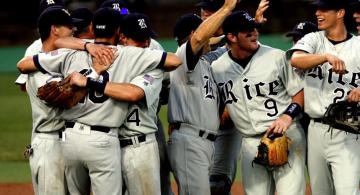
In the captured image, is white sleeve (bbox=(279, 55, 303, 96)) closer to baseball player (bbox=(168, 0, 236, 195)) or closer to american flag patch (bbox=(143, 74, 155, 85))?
baseball player (bbox=(168, 0, 236, 195))

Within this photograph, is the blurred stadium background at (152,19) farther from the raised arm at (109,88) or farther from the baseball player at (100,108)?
the raised arm at (109,88)

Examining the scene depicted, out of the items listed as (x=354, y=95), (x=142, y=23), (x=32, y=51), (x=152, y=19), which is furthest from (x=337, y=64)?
(x=152, y=19)

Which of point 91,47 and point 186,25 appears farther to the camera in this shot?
point 186,25

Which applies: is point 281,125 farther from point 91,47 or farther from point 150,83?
point 91,47

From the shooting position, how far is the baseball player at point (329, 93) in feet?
24.5

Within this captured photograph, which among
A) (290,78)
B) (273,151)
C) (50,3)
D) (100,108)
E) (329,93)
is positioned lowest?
(273,151)

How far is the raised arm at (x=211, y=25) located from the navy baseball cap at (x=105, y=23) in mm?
705

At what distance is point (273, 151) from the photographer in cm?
745

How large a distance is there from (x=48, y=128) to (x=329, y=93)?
93.5 inches

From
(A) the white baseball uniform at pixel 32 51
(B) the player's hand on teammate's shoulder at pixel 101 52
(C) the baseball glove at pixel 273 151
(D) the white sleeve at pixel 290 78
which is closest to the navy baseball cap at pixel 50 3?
(A) the white baseball uniform at pixel 32 51

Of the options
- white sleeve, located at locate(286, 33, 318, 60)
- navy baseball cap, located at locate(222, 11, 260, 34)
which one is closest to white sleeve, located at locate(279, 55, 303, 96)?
white sleeve, located at locate(286, 33, 318, 60)

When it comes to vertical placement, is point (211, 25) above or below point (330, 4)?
below

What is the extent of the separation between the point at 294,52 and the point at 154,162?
152cm

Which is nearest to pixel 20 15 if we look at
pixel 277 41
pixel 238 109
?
pixel 277 41
